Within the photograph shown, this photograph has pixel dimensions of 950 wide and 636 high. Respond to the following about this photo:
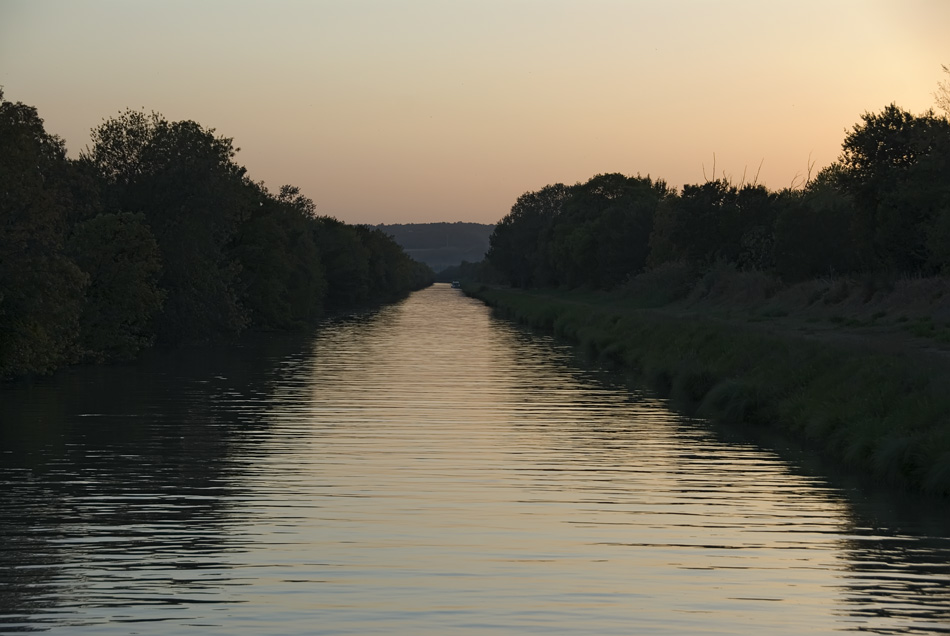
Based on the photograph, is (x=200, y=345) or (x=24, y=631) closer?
(x=24, y=631)

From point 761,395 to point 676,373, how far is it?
9373 mm

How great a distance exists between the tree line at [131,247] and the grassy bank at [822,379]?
19397 mm

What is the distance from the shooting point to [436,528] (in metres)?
16.2

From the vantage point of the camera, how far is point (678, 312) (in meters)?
70.4

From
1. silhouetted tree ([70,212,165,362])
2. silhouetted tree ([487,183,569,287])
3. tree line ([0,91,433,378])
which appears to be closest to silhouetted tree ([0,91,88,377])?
tree line ([0,91,433,378])

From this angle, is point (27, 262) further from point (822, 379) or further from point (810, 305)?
point (810, 305)

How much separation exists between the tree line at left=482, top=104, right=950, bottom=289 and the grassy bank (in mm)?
4560

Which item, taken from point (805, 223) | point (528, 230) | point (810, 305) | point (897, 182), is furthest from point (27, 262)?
point (528, 230)

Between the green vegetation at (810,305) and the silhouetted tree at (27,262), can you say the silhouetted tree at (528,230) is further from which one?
the silhouetted tree at (27,262)

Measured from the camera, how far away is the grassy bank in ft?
66.3

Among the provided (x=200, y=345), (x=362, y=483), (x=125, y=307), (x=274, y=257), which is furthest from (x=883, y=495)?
(x=274, y=257)

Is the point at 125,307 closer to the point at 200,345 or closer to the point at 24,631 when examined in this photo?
the point at 200,345

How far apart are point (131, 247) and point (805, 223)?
35.1m

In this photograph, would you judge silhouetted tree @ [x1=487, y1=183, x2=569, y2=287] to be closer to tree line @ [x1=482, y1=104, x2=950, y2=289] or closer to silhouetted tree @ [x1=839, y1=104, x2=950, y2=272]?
tree line @ [x1=482, y1=104, x2=950, y2=289]
